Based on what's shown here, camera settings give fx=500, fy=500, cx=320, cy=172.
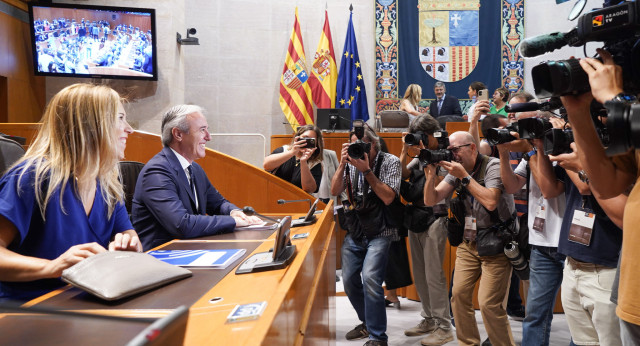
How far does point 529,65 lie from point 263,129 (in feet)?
15.4

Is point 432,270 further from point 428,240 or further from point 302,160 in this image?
point 302,160

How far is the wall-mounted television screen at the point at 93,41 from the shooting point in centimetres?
651

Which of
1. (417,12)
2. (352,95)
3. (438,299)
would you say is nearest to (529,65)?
(417,12)

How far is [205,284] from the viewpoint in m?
1.33

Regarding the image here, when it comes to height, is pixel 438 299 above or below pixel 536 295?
below

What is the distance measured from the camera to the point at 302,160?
411 centimetres

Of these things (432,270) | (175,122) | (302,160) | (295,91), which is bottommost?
(432,270)

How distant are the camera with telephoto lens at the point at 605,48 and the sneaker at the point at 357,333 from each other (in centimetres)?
258

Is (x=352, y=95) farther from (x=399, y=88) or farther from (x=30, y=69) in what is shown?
(x=30, y=69)

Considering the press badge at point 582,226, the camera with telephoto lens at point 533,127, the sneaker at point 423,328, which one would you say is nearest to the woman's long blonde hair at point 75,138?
the camera with telephoto lens at point 533,127

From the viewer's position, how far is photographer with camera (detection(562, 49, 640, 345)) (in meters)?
1.32

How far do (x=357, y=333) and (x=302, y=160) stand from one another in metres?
1.42

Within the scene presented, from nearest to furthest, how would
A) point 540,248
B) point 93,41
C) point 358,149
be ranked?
1. point 540,248
2. point 358,149
3. point 93,41

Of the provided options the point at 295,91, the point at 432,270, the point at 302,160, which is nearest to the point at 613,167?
the point at 432,270
